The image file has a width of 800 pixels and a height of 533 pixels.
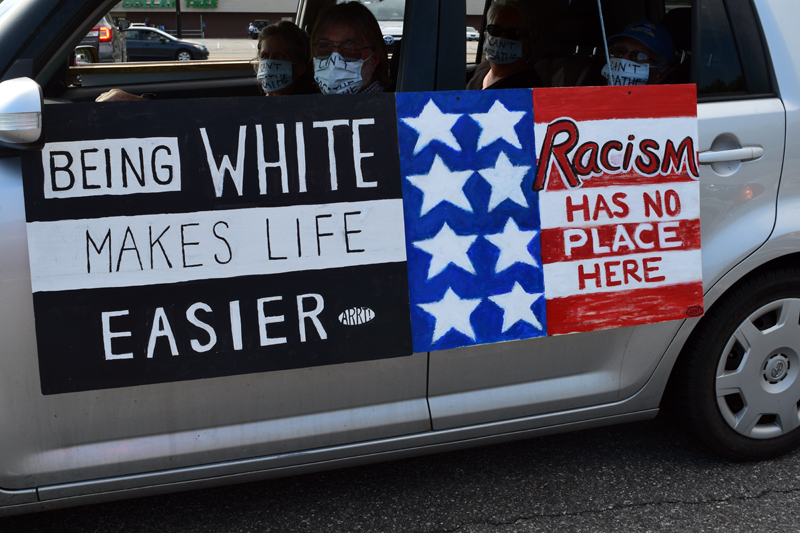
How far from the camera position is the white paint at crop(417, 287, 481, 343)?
193cm

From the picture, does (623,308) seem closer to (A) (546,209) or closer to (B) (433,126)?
(A) (546,209)

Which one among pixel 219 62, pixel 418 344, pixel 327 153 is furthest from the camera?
pixel 219 62

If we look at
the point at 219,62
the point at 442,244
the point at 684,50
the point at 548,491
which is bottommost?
the point at 548,491

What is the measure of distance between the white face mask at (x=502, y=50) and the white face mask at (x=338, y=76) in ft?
2.37

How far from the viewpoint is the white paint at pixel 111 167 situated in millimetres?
1659

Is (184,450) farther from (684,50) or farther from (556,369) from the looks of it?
(684,50)

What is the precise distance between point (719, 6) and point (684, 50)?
0.16 metres

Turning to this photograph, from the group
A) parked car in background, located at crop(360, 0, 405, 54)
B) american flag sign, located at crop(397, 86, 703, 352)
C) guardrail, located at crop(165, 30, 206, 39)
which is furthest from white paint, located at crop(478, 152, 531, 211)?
guardrail, located at crop(165, 30, 206, 39)

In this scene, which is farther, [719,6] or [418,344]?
[719,6]

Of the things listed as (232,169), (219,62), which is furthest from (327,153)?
(219,62)

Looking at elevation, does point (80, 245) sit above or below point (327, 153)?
below

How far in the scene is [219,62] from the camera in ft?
13.1

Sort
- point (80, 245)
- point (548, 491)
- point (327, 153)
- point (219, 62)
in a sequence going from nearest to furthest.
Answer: point (80, 245)
point (327, 153)
point (548, 491)
point (219, 62)

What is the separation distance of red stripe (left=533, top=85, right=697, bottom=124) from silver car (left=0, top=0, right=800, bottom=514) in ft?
0.30
